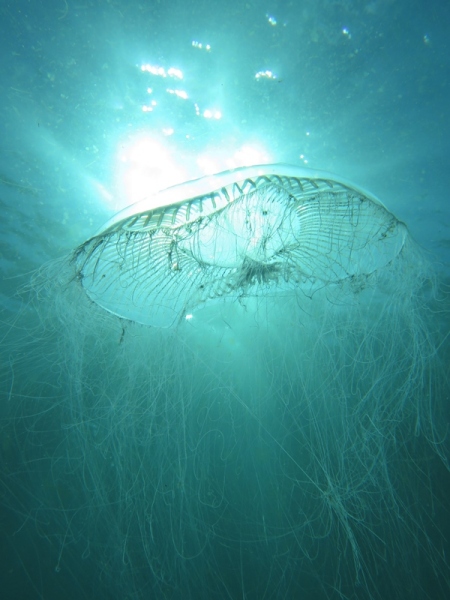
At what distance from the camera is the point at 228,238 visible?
137 inches

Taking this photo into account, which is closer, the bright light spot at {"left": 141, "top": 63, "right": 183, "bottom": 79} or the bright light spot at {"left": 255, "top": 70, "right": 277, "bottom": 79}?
the bright light spot at {"left": 141, "top": 63, "right": 183, "bottom": 79}

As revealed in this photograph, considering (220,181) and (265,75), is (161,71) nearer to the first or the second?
(265,75)

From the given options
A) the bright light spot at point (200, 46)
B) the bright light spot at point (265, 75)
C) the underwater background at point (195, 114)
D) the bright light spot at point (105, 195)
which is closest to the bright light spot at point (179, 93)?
the underwater background at point (195, 114)

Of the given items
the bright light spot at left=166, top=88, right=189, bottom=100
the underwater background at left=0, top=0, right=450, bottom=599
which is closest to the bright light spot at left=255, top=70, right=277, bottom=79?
the underwater background at left=0, top=0, right=450, bottom=599

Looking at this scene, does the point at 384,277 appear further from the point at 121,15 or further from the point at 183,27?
the point at 121,15

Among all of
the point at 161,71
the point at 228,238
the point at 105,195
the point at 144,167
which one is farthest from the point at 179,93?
the point at 105,195

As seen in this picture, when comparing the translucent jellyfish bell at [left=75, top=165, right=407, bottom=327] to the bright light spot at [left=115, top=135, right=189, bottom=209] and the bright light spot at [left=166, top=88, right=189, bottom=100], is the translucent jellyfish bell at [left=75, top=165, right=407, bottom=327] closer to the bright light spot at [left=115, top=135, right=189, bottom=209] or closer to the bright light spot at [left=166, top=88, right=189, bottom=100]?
the bright light spot at [left=115, top=135, right=189, bottom=209]

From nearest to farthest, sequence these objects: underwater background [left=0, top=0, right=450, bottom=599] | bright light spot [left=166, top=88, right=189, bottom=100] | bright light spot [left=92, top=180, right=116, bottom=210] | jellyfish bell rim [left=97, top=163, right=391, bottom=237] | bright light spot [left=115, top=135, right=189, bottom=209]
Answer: jellyfish bell rim [left=97, top=163, right=391, bottom=237]
underwater background [left=0, top=0, right=450, bottom=599]
bright light spot [left=166, top=88, right=189, bottom=100]
bright light spot [left=115, top=135, right=189, bottom=209]
bright light spot [left=92, top=180, right=116, bottom=210]

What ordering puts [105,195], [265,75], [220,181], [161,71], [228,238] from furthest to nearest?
[105,195] < [265,75] < [161,71] < [228,238] < [220,181]

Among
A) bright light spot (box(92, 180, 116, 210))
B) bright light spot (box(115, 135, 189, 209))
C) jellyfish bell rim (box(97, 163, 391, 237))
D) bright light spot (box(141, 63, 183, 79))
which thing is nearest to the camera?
jellyfish bell rim (box(97, 163, 391, 237))

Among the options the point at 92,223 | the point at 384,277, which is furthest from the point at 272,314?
the point at 92,223

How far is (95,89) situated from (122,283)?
9.17 feet

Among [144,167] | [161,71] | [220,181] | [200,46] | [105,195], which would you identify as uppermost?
[200,46]

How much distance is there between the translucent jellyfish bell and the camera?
264 centimetres
